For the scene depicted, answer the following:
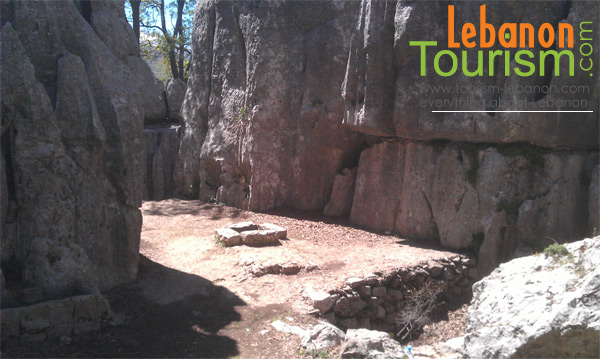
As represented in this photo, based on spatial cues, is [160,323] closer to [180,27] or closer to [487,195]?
[487,195]

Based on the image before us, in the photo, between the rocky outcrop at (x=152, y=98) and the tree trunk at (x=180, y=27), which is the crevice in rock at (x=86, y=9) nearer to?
the rocky outcrop at (x=152, y=98)

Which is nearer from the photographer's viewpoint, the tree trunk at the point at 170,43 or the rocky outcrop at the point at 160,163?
the rocky outcrop at the point at 160,163

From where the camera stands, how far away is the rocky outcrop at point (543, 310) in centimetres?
400

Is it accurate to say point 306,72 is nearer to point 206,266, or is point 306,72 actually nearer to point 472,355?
point 206,266

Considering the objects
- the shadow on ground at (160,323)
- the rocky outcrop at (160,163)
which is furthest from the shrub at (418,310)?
the rocky outcrop at (160,163)

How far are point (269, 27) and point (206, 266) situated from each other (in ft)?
20.2

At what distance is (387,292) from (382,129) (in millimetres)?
3238

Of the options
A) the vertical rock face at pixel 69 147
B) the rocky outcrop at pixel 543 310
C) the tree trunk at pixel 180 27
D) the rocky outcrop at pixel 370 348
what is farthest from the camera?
the tree trunk at pixel 180 27

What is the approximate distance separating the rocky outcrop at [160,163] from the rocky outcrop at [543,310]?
11179 millimetres

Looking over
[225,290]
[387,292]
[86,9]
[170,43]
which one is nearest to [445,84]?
[387,292]

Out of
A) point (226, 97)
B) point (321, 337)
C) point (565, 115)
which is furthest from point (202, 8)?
point (321, 337)

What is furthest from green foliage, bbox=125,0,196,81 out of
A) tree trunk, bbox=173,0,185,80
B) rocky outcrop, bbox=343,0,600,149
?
rocky outcrop, bbox=343,0,600,149

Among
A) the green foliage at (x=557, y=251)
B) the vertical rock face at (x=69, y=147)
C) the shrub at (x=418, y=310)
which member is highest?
the vertical rock face at (x=69, y=147)

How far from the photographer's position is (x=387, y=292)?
25.2 feet
